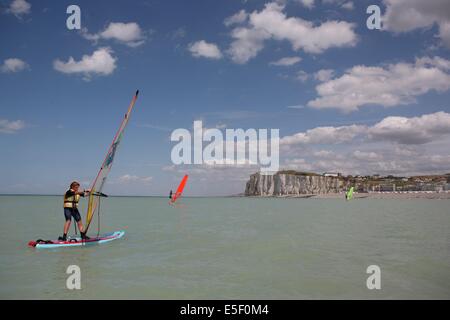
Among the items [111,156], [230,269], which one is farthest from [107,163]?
[230,269]

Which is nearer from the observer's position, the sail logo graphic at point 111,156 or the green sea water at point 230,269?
the green sea water at point 230,269

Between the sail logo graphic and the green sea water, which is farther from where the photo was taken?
the sail logo graphic

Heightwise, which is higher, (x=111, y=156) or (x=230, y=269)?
(x=111, y=156)

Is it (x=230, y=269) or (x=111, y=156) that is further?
(x=111, y=156)

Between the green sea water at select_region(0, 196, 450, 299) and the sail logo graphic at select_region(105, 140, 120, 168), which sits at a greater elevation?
the sail logo graphic at select_region(105, 140, 120, 168)

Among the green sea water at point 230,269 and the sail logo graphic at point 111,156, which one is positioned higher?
the sail logo graphic at point 111,156

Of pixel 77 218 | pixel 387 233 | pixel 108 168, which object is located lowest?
pixel 387 233

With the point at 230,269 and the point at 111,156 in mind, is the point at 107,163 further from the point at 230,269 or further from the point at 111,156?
the point at 230,269

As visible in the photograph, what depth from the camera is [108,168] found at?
1474cm

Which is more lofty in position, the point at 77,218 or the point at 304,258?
the point at 77,218
